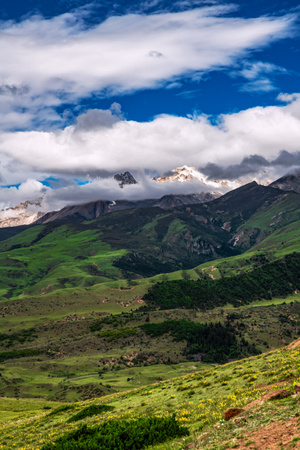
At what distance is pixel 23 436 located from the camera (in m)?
40.3

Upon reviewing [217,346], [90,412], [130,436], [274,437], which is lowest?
[217,346]

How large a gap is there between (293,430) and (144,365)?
498 ft

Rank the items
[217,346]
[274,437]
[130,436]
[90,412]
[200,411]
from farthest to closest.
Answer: [217,346], [90,412], [200,411], [130,436], [274,437]

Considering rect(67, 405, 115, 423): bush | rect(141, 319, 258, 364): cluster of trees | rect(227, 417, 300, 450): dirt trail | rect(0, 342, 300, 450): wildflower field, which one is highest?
rect(227, 417, 300, 450): dirt trail

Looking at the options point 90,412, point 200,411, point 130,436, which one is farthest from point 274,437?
point 90,412

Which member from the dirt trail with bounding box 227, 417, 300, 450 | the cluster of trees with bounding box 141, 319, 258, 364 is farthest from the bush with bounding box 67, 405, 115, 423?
the cluster of trees with bounding box 141, 319, 258, 364

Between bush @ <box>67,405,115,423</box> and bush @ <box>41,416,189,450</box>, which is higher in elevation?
bush @ <box>41,416,189,450</box>

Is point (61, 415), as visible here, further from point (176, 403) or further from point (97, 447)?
point (97, 447)

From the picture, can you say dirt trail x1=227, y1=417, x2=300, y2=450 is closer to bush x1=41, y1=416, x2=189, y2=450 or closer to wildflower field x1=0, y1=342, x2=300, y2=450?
wildflower field x1=0, y1=342, x2=300, y2=450

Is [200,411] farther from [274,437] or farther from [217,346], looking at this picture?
[217,346]

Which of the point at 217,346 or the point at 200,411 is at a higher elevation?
the point at 200,411

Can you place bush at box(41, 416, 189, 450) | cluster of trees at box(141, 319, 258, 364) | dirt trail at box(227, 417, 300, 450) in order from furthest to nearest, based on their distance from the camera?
cluster of trees at box(141, 319, 258, 364) → bush at box(41, 416, 189, 450) → dirt trail at box(227, 417, 300, 450)

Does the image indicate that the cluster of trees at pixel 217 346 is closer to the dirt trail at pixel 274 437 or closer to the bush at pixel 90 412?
the bush at pixel 90 412

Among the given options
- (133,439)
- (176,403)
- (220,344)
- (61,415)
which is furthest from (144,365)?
(133,439)
